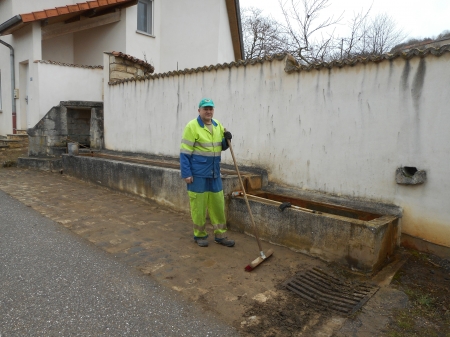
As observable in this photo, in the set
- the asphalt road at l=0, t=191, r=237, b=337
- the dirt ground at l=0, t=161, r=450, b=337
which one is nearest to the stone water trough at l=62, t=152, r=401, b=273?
the dirt ground at l=0, t=161, r=450, b=337

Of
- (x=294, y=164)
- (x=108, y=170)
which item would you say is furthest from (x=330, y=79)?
(x=108, y=170)

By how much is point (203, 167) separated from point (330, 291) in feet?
6.76

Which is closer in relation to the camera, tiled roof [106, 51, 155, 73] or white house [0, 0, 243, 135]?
tiled roof [106, 51, 155, 73]

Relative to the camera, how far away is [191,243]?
4.59 metres

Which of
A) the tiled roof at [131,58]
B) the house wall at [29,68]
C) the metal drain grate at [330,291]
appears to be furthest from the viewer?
the house wall at [29,68]

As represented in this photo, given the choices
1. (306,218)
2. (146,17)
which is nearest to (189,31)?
(146,17)

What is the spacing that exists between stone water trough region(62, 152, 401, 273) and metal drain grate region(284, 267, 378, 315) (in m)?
0.32

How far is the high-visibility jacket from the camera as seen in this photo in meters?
4.30

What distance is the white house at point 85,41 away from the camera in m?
10.6

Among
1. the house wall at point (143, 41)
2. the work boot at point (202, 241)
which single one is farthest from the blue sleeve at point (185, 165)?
the house wall at point (143, 41)

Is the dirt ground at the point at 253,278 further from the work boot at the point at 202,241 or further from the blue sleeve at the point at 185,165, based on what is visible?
the blue sleeve at the point at 185,165

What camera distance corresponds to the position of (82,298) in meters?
3.08

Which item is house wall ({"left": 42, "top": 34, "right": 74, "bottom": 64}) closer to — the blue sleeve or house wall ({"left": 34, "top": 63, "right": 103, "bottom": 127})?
house wall ({"left": 34, "top": 63, "right": 103, "bottom": 127})

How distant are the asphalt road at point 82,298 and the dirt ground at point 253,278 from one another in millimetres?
187
